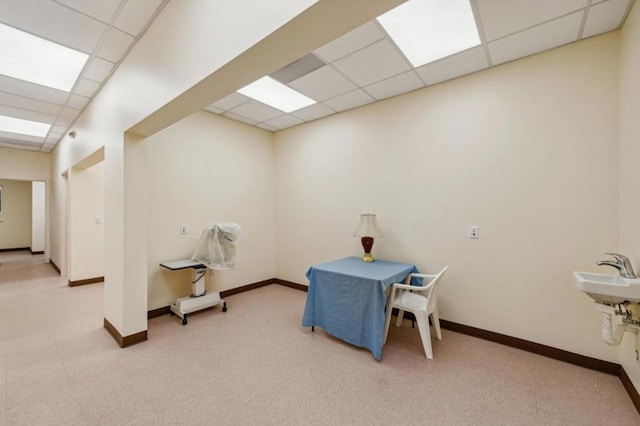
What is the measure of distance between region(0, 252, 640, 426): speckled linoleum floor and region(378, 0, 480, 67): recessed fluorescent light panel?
2.92m

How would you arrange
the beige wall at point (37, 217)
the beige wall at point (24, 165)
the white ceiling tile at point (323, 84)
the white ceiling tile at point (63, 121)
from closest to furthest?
the white ceiling tile at point (323, 84) → the white ceiling tile at point (63, 121) → the beige wall at point (24, 165) → the beige wall at point (37, 217)

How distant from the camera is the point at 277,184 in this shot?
507 cm

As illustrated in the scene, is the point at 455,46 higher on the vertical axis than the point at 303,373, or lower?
higher

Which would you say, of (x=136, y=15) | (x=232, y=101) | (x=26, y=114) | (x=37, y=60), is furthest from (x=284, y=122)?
(x=26, y=114)

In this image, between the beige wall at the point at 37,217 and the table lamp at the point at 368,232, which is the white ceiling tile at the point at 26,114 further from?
the beige wall at the point at 37,217

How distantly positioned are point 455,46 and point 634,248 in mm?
2150

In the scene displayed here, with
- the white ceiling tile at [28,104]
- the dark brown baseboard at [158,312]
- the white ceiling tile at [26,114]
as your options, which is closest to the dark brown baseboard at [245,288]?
the dark brown baseboard at [158,312]

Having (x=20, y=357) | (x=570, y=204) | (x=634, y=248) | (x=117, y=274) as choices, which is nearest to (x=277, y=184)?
(x=117, y=274)

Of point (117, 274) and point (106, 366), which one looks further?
point (117, 274)

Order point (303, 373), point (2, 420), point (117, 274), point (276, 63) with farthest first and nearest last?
1. point (117, 274)
2. point (303, 373)
3. point (2, 420)
4. point (276, 63)

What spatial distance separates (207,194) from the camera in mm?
4102

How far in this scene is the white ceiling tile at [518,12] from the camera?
77.3 inches

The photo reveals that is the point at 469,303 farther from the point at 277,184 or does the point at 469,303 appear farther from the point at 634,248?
the point at 277,184

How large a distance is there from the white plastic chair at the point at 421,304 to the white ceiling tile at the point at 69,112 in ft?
17.1
